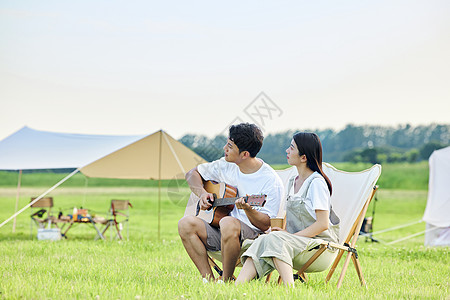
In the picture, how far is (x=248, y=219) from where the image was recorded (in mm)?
2996

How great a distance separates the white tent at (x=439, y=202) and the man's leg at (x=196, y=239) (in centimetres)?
468

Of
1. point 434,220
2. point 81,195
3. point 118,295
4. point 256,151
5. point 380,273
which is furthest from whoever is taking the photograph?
point 81,195

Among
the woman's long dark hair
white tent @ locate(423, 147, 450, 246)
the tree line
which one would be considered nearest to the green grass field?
the woman's long dark hair

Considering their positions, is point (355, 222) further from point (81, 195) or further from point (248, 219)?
point (81, 195)

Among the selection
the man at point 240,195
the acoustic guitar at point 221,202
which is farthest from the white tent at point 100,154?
the man at point 240,195

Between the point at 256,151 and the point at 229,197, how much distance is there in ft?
0.98

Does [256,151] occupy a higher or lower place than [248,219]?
higher

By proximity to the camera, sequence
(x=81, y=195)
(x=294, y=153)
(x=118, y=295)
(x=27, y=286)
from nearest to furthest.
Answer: (x=118, y=295), (x=27, y=286), (x=294, y=153), (x=81, y=195)

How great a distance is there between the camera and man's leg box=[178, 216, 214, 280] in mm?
3027

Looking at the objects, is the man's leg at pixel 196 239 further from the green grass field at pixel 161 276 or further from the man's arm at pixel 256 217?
the man's arm at pixel 256 217

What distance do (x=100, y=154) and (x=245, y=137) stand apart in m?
3.98

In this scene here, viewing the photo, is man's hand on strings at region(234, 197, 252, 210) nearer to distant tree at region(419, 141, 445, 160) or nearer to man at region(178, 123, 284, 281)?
man at region(178, 123, 284, 281)

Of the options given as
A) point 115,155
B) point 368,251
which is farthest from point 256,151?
point 115,155

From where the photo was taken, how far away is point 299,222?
2875mm
